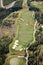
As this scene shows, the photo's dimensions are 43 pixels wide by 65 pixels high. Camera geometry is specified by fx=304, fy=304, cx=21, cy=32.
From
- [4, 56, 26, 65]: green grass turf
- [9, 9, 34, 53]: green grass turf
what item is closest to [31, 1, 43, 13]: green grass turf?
[9, 9, 34, 53]: green grass turf

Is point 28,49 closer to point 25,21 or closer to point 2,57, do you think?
point 2,57

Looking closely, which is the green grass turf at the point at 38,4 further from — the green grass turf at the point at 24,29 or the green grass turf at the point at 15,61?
the green grass turf at the point at 15,61

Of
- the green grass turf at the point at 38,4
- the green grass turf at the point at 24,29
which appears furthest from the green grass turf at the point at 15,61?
the green grass turf at the point at 38,4

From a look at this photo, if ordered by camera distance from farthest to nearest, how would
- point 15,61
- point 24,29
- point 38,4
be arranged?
point 38,4, point 24,29, point 15,61

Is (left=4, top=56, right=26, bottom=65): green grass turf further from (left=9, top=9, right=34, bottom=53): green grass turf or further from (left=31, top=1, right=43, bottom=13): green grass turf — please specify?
(left=31, top=1, right=43, bottom=13): green grass turf

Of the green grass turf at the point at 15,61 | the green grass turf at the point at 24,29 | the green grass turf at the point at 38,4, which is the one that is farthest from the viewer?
the green grass turf at the point at 38,4

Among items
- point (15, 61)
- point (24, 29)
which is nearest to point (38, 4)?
point (24, 29)

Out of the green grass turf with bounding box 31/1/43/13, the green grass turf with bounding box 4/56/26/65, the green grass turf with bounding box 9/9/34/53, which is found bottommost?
the green grass turf with bounding box 4/56/26/65

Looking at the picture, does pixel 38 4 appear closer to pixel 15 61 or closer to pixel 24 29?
pixel 24 29

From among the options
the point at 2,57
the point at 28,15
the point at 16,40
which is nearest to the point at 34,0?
the point at 28,15
